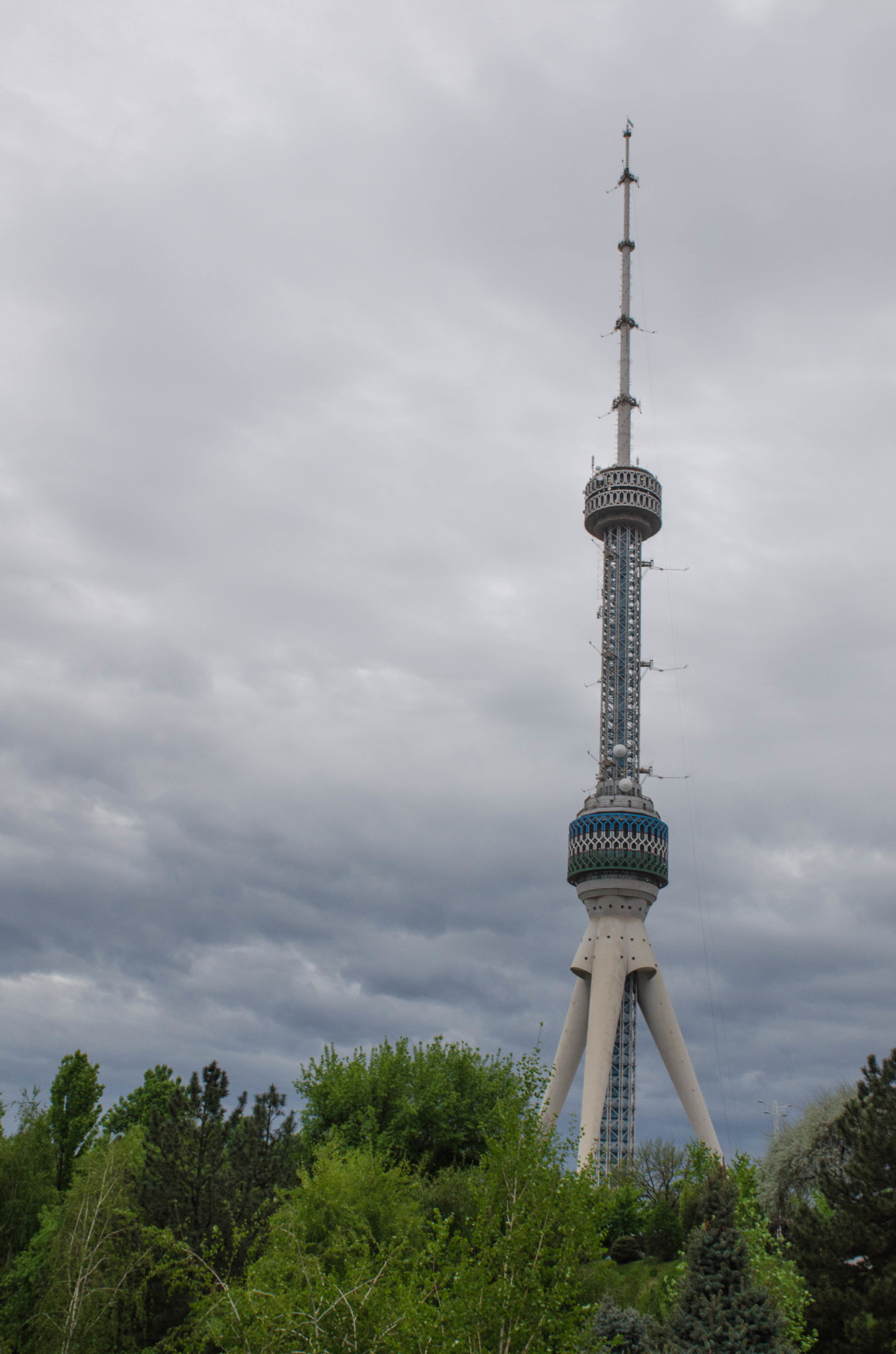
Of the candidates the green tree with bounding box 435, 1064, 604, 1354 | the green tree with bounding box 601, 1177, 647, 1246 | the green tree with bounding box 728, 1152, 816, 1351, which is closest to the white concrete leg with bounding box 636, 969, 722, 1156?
the green tree with bounding box 601, 1177, 647, 1246

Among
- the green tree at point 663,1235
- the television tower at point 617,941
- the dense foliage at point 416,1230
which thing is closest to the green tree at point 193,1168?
the dense foliage at point 416,1230

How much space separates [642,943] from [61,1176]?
120 feet

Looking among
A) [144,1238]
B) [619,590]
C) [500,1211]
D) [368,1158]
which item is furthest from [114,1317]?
[619,590]

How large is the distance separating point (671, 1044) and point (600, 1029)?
6.07 metres

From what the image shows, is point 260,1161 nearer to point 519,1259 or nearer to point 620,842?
point 519,1259

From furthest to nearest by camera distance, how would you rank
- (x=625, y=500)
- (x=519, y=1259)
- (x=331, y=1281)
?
1. (x=625, y=500)
2. (x=331, y=1281)
3. (x=519, y=1259)

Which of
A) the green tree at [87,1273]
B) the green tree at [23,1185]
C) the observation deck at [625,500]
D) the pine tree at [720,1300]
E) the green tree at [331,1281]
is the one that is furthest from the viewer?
the observation deck at [625,500]

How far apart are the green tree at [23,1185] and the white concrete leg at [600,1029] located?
1141 inches

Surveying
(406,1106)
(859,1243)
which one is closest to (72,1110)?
(406,1106)

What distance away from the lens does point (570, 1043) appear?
7094 cm

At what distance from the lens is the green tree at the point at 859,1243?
26.3 meters

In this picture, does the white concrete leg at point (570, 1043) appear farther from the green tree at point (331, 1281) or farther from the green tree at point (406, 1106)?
the green tree at point (331, 1281)

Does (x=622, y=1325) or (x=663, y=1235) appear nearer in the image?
(x=622, y=1325)

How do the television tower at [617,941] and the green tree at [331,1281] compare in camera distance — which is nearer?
the green tree at [331,1281]
